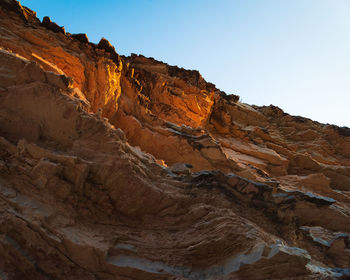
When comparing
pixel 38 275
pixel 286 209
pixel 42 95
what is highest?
pixel 42 95

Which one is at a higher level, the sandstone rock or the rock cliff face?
the sandstone rock

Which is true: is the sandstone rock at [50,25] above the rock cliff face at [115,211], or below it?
above

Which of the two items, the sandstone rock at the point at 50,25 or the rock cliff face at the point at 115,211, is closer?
the rock cliff face at the point at 115,211

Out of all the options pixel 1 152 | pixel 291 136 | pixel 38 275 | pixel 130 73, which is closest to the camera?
pixel 38 275

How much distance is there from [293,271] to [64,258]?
4746 millimetres

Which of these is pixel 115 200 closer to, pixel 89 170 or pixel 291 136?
pixel 89 170

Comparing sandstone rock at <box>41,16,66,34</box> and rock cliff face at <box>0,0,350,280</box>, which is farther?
sandstone rock at <box>41,16,66,34</box>

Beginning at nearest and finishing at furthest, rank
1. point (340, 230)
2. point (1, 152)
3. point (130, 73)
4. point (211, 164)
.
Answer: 1. point (1, 152)
2. point (340, 230)
3. point (211, 164)
4. point (130, 73)

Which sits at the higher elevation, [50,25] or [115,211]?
[50,25]

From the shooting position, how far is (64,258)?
185 inches

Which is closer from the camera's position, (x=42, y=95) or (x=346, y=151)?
(x=42, y=95)

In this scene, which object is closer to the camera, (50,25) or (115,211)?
(115,211)

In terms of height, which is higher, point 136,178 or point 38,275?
point 136,178

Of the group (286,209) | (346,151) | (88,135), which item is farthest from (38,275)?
(346,151)
